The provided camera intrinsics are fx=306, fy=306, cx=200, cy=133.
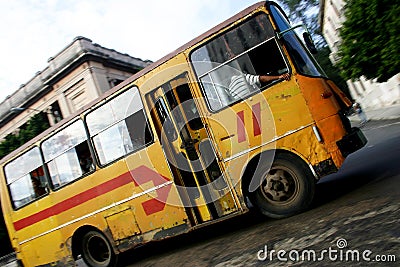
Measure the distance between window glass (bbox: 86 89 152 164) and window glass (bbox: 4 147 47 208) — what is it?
178 centimetres

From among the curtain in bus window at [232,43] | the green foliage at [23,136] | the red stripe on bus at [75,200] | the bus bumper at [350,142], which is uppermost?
the green foliage at [23,136]

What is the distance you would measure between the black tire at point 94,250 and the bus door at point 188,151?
2461 millimetres

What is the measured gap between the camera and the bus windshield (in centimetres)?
436

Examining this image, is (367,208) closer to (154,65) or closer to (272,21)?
(272,21)

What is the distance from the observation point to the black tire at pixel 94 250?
20.8 ft

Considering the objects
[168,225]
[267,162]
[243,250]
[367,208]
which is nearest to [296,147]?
[267,162]

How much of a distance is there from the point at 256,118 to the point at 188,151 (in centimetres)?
132

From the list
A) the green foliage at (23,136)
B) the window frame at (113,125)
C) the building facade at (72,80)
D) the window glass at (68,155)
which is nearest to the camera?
the window frame at (113,125)

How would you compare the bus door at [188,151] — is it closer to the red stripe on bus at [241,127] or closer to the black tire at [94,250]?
the red stripe on bus at [241,127]

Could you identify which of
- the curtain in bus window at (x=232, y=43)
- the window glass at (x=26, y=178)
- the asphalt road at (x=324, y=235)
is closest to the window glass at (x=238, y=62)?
the curtain in bus window at (x=232, y=43)

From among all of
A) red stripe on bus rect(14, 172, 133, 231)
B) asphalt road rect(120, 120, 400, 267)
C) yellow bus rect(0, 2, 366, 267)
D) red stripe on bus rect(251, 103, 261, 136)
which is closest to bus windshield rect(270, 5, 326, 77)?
yellow bus rect(0, 2, 366, 267)

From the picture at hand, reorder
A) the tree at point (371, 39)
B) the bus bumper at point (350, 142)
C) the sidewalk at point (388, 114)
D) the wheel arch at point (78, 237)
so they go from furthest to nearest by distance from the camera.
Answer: the sidewalk at point (388, 114)
the tree at point (371, 39)
the wheel arch at point (78, 237)
the bus bumper at point (350, 142)

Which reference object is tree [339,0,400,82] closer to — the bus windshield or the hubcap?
the bus windshield

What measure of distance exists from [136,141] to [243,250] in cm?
266
